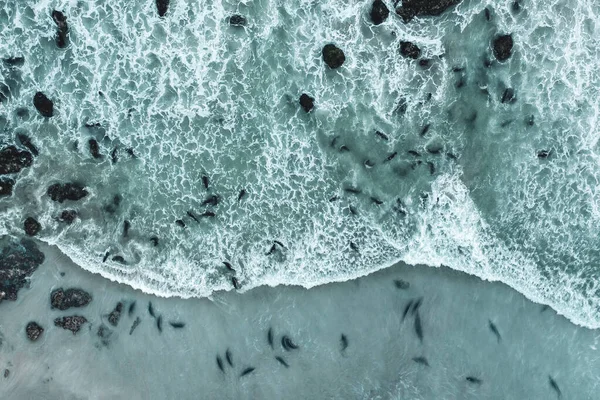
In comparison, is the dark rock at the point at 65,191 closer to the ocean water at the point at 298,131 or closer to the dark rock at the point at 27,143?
the ocean water at the point at 298,131

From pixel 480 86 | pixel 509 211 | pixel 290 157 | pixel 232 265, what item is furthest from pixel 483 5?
pixel 232 265

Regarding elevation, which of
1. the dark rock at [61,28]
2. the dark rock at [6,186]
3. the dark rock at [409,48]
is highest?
the dark rock at [409,48]

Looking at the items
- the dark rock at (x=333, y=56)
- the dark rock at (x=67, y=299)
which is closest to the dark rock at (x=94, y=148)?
the dark rock at (x=67, y=299)

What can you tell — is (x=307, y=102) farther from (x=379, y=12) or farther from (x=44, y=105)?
(x=44, y=105)

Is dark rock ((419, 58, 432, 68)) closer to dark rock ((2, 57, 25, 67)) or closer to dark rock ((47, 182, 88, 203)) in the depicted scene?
dark rock ((47, 182, 88, 203))

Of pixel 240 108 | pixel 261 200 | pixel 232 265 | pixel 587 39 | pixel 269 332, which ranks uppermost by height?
pixel 587 39

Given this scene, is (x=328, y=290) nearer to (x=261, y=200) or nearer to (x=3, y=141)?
(x=261, y=200)
